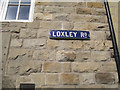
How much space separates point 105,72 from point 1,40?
165 centimetres

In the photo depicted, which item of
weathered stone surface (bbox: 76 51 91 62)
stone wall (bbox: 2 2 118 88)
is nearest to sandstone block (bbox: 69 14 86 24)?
stone wall (bbox: 2 2 118 88)

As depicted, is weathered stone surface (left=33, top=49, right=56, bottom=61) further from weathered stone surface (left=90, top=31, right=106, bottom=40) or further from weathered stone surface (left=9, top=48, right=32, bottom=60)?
weathered stone surface (left=90, top=31, right=106, bottom=40)

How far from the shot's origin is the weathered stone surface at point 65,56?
5.99 feet

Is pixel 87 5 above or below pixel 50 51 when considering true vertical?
above

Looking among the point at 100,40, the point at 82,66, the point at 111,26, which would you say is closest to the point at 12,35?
the point at 82,66

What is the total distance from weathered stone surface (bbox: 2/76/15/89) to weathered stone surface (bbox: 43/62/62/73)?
1.50 feet

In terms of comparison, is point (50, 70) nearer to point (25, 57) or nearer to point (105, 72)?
point (25, 57)

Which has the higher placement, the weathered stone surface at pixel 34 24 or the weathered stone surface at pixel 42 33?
the weathered stone surface at pixel 34 24

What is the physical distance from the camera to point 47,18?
217 centimetres

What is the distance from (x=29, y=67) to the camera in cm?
175

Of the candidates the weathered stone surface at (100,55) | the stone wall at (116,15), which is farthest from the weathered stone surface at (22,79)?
the stone wall at (116,15)

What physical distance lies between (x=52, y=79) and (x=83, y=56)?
0.57 meters

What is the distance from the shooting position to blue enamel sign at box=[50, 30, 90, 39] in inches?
77.0

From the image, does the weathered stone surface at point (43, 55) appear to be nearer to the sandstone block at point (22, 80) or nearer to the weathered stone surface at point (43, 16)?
the sandstone block at point (22, 80)
